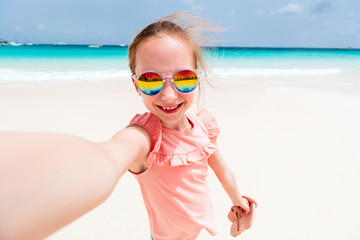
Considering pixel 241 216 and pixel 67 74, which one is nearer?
pixel 241 216

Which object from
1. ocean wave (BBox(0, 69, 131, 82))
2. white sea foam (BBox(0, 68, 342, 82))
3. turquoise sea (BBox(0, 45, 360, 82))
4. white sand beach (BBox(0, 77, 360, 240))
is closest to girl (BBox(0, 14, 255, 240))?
turquoise sea (BBox(0, 45, 360, 82))

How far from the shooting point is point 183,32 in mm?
1132

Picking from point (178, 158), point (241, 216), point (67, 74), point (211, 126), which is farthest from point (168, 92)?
point (67, 74)

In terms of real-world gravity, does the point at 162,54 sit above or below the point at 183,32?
below

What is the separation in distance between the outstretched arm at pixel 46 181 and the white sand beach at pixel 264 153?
193cm

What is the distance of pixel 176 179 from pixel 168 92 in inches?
15.2

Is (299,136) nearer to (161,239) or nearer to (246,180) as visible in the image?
(246,180)

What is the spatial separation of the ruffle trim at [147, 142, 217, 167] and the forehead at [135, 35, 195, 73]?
35cm

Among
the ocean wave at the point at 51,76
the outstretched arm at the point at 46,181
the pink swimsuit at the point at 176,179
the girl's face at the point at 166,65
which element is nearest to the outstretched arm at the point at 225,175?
the pink swimsuit at the point at 176,179

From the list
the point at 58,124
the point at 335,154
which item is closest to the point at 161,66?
the point at 335,154

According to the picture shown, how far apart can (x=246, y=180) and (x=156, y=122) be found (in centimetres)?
212

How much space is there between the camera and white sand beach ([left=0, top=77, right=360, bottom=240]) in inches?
91.2

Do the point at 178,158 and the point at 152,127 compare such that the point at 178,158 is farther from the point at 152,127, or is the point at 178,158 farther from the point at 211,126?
the point at 211,126

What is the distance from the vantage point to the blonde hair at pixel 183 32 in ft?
3.51
